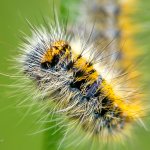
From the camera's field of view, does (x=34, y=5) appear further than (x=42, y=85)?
Yes

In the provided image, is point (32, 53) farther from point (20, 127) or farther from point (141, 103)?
point (141, 103)

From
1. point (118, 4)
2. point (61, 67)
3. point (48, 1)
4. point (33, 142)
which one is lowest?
point (33, 142)

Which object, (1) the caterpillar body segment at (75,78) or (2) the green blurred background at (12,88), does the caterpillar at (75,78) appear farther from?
(2) the green blurred background at (12,88)

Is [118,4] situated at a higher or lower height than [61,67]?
higher

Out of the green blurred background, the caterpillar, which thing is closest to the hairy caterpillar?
the caterpillar

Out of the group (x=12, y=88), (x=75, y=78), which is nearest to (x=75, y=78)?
(x=75, y=78)

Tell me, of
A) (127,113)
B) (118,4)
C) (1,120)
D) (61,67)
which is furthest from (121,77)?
(118,4)

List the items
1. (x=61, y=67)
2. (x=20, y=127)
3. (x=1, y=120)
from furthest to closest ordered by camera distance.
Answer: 1. (x=20, y=127)
2. (x=1, y=120)
3. (x=61, y=67)
